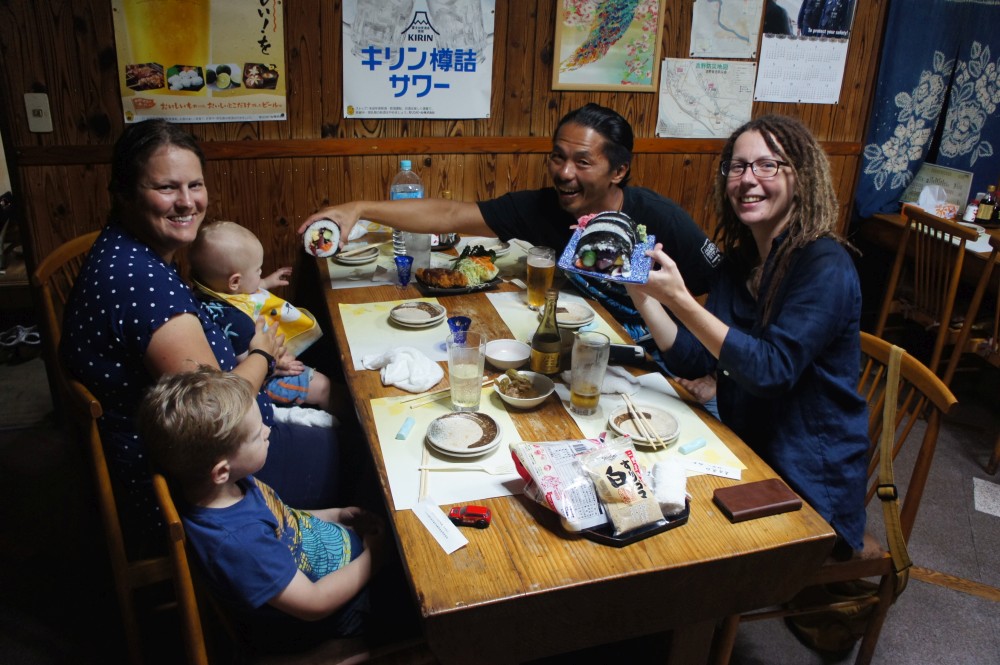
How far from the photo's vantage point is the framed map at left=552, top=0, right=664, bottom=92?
2.99 metres

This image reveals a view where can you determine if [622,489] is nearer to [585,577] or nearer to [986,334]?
[585,577]

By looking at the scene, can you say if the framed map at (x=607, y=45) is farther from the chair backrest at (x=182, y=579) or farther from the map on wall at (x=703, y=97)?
the chair backrest at (x=182, y=579)

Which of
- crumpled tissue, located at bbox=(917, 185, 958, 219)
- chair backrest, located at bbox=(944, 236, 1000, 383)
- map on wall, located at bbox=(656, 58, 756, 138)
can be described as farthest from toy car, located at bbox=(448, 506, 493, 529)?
crumpled tissue, located at bbox=(917, 185, 958, 219)

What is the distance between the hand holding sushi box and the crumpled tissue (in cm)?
291

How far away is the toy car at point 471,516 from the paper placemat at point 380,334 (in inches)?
24.3

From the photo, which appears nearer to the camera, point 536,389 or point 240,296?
point 536,389

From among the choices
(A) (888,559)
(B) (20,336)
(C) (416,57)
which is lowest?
(B) (20,336)

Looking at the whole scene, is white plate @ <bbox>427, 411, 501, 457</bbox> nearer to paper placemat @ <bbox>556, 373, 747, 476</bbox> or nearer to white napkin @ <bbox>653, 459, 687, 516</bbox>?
paper placemat @ <bbox>556, 373, 747, 476</bbox>

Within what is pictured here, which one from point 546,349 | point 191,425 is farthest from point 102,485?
point 546,349

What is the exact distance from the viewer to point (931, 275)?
3332mm

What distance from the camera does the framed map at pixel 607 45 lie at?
2988 mm

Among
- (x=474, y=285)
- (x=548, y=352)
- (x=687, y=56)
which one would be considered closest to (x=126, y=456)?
(x=548, y=352)

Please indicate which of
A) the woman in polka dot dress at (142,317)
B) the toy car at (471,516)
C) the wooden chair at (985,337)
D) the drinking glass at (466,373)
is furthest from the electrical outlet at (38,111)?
the wooden chair at (985,337)

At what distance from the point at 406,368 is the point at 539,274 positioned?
1.96ft
